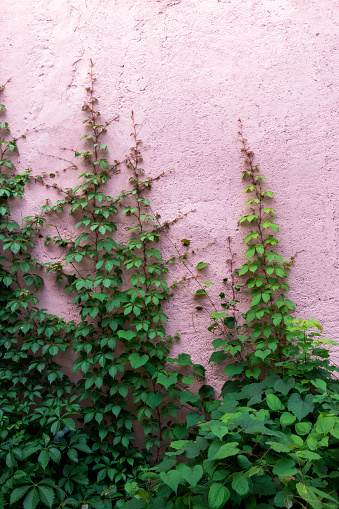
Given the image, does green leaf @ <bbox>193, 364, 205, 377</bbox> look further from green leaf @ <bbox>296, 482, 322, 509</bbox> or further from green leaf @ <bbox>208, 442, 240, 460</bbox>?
green leaf @ <bbox>296, 482, 322, 509</bbox>

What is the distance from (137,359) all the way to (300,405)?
1.02m

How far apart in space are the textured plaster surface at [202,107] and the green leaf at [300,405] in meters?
0.76

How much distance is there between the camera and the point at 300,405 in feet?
5.58

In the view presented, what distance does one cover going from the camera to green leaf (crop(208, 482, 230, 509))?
1133mm

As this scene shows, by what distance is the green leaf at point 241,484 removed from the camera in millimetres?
1120

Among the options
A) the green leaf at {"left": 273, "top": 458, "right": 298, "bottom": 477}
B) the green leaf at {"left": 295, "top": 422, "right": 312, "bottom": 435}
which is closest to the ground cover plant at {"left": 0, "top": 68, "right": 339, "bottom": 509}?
the green leaf at {"left": 295, "top": 422, "right": 312, "bottom": 435}

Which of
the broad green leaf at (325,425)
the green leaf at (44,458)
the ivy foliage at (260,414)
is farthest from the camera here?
the green leaf at (44,458)

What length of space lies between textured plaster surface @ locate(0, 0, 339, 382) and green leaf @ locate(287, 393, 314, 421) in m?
0.76

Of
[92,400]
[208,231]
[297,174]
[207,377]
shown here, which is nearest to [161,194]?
[208,231]

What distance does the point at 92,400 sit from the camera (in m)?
2.25

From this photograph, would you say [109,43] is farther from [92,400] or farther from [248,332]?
[92,400]

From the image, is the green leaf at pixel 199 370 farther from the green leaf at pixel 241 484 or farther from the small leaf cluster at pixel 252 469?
the green leaf at pixel 241 484

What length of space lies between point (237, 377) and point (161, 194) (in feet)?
4.76

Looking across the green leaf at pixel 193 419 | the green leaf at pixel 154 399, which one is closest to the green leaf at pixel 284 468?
the green leaf at pixel 193 419
